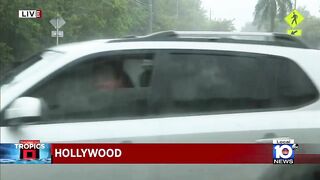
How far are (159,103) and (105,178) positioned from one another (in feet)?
1.99

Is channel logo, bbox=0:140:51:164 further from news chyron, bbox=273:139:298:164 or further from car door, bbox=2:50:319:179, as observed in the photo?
news chyron, bbox=273:139:298:164

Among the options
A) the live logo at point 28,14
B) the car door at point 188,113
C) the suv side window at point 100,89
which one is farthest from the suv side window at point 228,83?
the live logo at point 28,14

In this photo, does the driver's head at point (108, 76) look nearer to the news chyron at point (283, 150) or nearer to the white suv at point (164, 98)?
the white suv at point (164, 98)

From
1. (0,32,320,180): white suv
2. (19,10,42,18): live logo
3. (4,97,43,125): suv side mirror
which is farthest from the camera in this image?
(19,10,42,18): live logo

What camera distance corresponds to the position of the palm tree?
50094 mm

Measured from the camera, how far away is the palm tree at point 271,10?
164ft

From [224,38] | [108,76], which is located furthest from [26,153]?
[224,38]

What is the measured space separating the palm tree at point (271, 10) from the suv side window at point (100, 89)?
46.2 metres

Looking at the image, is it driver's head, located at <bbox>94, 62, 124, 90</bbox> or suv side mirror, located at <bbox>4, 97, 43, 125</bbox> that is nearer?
suv side mirror, located at <bbox>4, 97, 43, 125</bbox>

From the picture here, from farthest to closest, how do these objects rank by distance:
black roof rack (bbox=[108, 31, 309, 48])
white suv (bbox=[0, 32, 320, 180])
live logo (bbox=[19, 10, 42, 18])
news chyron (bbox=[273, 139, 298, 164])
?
1. live logo (bbox=[19, 10, 42, 18])
2. black roof rack (bbox=[108, 31, 309, 48])
3. news chyron (bbox=[273, 139, 298, 164])
4. white suv (bbox=[0, 32, 320, 180])

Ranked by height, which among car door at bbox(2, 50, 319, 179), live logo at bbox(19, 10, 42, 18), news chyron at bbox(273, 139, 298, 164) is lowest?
news chyron at bbox(273, 139, 298, 164)

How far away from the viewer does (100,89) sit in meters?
3.63

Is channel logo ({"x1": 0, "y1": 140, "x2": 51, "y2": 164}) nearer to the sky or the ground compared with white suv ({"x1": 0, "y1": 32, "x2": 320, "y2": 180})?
nearer to the ground

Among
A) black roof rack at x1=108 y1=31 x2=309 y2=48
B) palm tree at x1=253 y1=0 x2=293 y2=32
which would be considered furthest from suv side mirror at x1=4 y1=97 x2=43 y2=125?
palm tree at x1=253 y1=0 x2=293 y2=32
